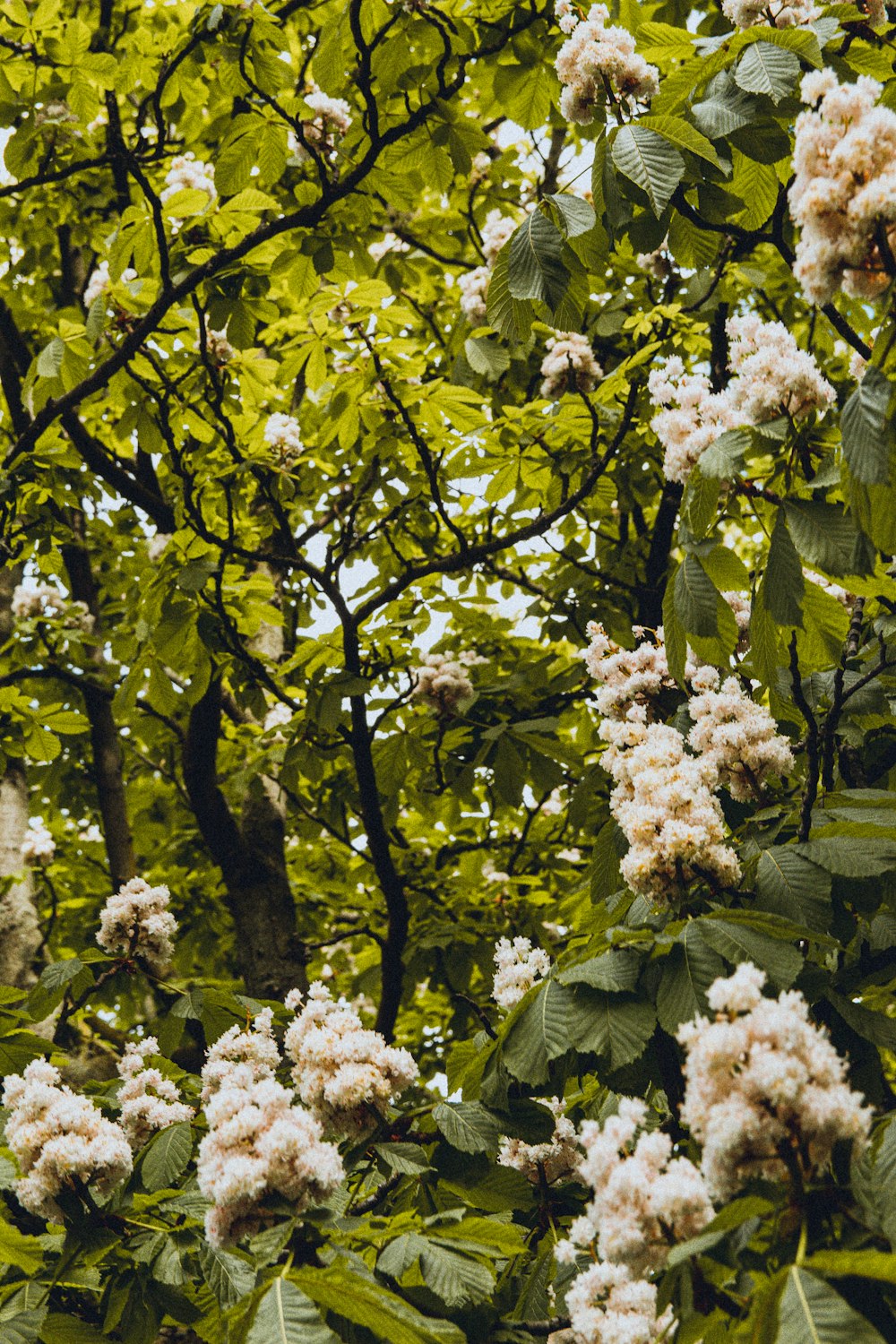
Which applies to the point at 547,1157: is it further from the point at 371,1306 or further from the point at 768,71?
the point at 768,71

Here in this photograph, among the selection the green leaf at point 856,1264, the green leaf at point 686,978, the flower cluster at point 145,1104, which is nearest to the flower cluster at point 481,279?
the flower cluster at point 145,1104

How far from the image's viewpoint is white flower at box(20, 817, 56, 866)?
6.75 m

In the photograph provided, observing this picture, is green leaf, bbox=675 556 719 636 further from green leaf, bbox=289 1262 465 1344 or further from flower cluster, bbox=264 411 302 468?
flower cluster, bbox=264 411 302 468

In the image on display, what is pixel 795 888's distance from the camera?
1.97 m

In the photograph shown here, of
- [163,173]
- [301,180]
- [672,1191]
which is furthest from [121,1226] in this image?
[163,173]

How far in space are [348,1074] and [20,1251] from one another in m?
0.83

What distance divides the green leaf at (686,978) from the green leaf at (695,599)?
0.50 metres

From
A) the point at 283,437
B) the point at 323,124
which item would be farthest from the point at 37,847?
the point at 323,124

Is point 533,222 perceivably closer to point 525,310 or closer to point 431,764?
point 525,310

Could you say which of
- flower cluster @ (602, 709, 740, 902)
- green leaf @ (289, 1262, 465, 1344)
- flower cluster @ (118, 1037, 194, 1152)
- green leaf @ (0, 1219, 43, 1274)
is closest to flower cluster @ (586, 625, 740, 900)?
flower cluster @ (602, 709, 740, 902)

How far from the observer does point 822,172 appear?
158 cm

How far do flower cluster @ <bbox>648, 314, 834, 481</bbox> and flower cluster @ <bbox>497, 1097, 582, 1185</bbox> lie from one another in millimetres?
1494

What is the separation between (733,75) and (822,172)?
0.90 m

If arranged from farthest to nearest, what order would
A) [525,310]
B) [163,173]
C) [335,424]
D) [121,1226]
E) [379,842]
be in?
[163,173] → [379,842] → [335,424] → [525,310] → [121,1226]
